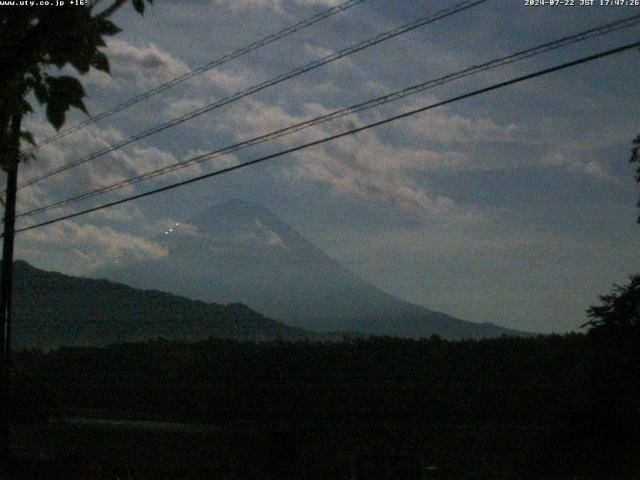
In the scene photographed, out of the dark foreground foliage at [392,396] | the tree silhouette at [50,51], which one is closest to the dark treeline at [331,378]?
the dark foreground foliage at [392,396]

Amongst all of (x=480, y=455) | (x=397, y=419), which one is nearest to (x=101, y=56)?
(x=480, y=455)

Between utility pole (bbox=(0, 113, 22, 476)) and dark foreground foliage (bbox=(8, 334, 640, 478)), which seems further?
dark foreground foliage (bbox=(8, 334, 640, 478))

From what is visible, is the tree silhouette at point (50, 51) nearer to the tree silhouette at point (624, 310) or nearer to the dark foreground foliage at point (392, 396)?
the dark foreground foliage at point (392, 396)

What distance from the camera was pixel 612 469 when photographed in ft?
65.5

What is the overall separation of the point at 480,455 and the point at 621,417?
12536mm

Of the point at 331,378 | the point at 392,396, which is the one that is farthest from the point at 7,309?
the point at 331,378

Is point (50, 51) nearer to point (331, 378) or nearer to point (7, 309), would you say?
point (7, 309)

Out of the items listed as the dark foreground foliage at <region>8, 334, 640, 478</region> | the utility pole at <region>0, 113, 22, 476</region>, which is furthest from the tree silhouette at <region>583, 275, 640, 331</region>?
the utility pole at <region>0, 113, 22, 476</region>

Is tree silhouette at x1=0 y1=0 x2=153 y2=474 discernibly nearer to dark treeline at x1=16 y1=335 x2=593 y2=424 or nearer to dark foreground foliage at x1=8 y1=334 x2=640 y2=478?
dark foreground foliage at x1=8 y1=334 x2=640 y2=478

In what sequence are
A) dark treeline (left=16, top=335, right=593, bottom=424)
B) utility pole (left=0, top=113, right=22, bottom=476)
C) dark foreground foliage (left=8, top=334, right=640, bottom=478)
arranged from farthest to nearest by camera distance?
dark treeline (left=16, top=335, right=593, bottom=424)
dark foreground foliage (left=8, top=334, right=640, bottom=478)
utility pole (left=0, top=113, right=22, bottom=476)

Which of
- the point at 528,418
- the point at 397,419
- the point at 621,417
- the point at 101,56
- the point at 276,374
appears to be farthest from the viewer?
the point at 276,374

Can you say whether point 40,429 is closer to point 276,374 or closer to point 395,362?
point 395,362

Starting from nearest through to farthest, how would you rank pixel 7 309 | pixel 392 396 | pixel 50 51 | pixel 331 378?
pixel 50 51 → pixel 7 309 → pixel 392 396 → pixel 331 378

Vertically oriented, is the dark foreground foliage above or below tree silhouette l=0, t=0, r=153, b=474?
below
